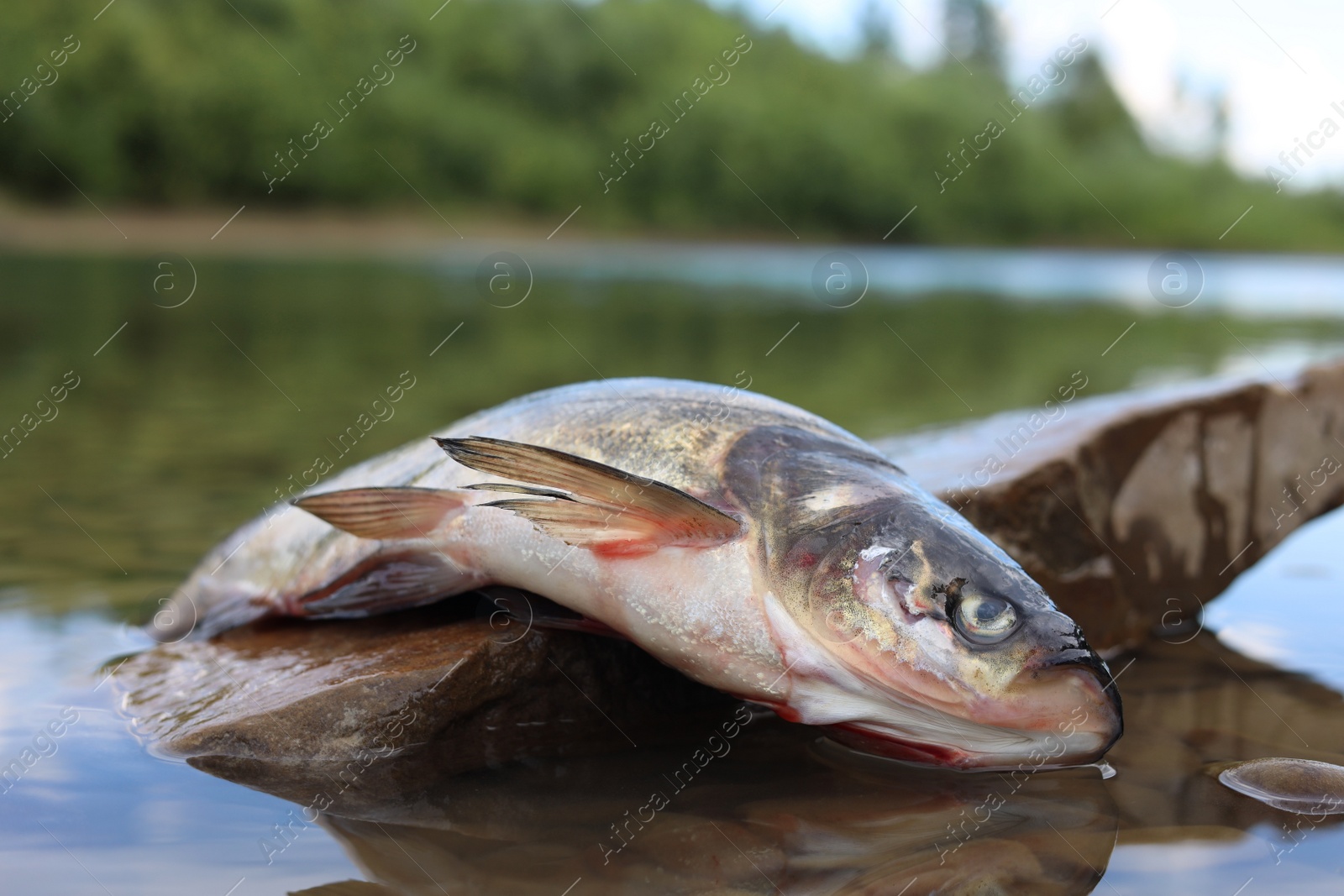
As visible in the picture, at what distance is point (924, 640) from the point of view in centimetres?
276

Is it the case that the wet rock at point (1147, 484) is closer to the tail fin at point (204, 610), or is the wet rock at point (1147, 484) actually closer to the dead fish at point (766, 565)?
the dead fish at point (766, 565)

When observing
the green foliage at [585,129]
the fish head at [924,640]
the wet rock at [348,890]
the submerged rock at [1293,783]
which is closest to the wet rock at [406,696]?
the wet rock at [348,890]

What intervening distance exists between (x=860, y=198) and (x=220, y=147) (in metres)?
42.5

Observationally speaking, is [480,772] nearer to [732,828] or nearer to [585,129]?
[732,828]

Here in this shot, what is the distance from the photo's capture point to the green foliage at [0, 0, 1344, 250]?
5125cm

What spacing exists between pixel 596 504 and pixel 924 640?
0.84 metres

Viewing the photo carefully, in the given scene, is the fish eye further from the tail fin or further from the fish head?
the tail fin

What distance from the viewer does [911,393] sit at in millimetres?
12156

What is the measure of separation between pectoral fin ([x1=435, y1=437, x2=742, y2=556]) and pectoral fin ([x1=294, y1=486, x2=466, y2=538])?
0.42 m

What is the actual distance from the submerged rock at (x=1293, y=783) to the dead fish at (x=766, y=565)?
0.56 metres

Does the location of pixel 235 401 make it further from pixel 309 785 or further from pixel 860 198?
pixel 860 198

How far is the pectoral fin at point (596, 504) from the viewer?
9.50 feet

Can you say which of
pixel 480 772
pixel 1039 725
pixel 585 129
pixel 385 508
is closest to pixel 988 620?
pixel 1039 725

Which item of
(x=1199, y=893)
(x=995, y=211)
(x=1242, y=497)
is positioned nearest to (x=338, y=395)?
(x=1242, y=497)
